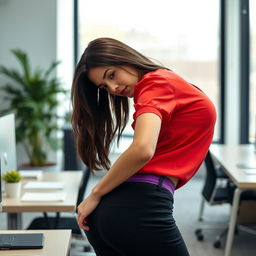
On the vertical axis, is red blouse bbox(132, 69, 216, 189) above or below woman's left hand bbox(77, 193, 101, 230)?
above

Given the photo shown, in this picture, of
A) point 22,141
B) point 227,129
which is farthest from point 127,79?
point 227,129

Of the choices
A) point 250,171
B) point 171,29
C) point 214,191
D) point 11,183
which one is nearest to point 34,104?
point 171,29

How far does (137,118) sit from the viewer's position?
1.78 meters

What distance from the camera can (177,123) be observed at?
1865 mm

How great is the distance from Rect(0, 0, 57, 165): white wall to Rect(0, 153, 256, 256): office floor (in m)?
1.68

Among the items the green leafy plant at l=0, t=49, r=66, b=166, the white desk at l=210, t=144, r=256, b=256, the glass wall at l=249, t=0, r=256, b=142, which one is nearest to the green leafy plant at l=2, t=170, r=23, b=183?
the white desk at l=210, t=144, r=256, b=256

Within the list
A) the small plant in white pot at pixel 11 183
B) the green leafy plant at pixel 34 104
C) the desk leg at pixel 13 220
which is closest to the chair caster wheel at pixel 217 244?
the desk leg at pixel 13 220

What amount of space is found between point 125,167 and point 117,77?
0.34 m

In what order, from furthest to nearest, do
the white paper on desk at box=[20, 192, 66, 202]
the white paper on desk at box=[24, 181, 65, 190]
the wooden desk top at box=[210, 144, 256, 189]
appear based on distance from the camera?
the wooden desk top at box=[210, 144, 256, 189]
the white paper on desk at box=[24, 181, 65, 190]
the white paper on desk at box=[20, 192, 66, 202]

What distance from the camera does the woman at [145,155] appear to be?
5.85 ft

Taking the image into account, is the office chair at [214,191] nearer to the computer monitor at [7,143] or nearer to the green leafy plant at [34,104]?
the computer monitor at [7,143]

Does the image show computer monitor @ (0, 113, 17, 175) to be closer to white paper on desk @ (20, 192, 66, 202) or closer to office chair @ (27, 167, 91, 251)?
white paper on desk @ (20, 192, 66, 202)

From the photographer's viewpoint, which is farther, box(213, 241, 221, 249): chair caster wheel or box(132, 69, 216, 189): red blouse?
box(213, 241, 221, 249): chair caster wheel

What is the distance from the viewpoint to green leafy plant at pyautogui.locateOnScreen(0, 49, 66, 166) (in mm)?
6453
